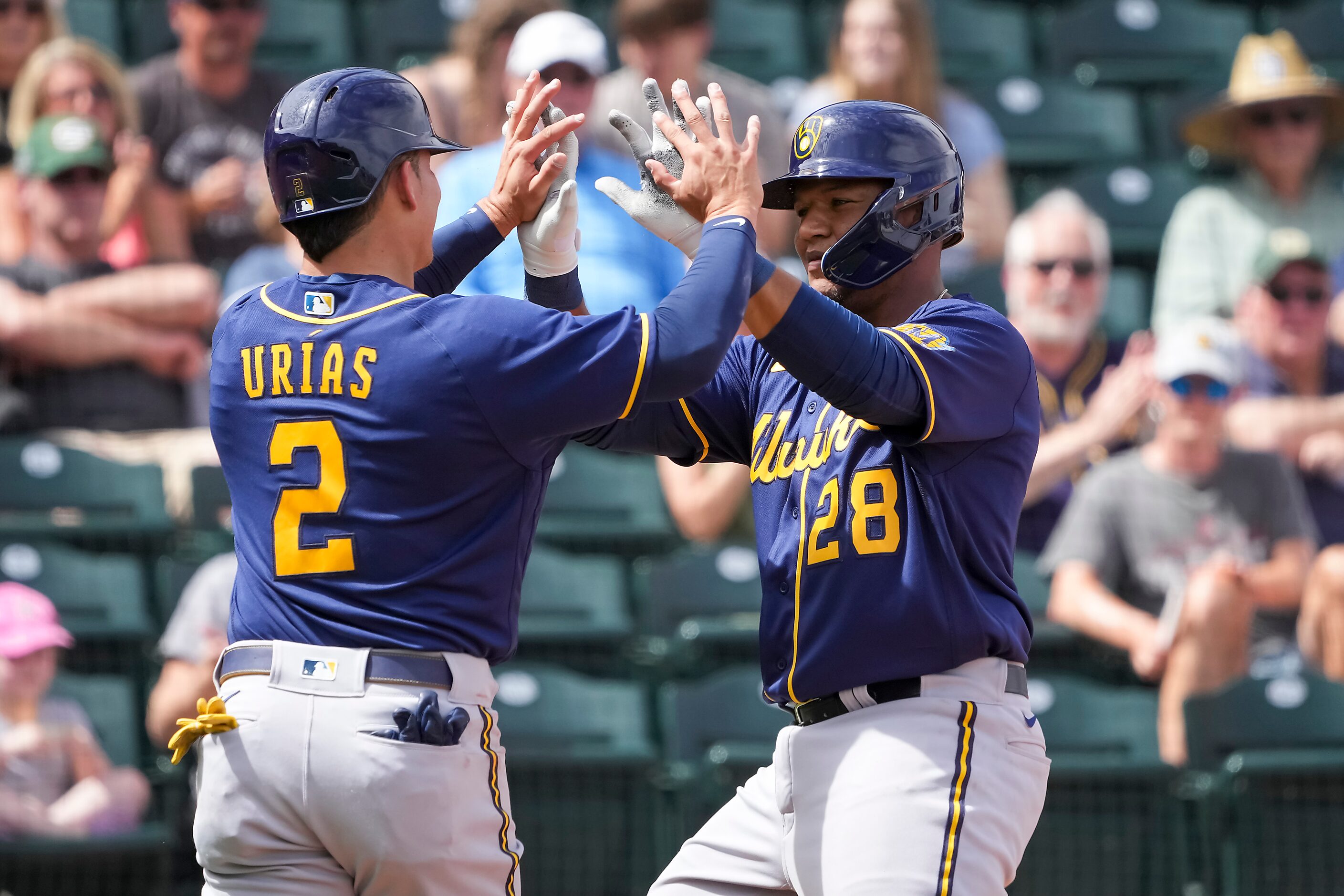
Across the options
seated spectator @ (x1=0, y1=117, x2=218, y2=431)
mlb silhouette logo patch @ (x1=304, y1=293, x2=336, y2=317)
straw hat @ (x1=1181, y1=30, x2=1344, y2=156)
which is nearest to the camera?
mlb silhouette logo patch @ (x1=304, y1=293, x2=336, y2=317)

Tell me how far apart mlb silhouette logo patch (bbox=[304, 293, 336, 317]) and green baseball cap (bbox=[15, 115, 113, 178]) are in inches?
138

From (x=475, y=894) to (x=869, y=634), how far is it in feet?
2.50

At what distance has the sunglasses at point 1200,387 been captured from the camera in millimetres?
5438

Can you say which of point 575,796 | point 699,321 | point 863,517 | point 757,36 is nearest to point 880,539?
point 863,517

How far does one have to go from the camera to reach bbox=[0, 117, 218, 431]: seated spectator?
5688 mm

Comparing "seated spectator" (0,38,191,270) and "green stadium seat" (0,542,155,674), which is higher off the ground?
"seated spectator" (0,38,191,270)

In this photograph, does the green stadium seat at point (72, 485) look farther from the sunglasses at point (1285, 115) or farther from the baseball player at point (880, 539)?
the sunglasses at point (1285, 115)

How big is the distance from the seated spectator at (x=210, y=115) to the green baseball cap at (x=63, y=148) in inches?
22.6

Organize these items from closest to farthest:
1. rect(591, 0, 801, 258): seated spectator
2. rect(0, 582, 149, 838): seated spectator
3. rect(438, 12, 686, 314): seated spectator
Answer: rect(0, 582, 149, 838): seated spectator → rect(438, 12, 686, 314): seated spectator → rect(591, 0, 801, 258): seated spectator

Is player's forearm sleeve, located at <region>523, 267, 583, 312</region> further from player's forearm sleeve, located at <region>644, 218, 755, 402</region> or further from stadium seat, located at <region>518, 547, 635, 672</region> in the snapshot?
stadium seat, located at <region>518, 547, 635, 672</region>

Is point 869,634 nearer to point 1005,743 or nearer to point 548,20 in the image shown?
point 1005,743

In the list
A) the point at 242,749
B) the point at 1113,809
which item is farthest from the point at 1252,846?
the point at 242,749

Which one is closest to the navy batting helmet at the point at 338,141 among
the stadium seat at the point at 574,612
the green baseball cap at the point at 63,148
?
the stadium seat at the point at 574,612

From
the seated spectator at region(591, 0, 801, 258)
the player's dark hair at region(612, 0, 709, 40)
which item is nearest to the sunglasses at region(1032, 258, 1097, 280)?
the seated spectator at region(591, 0, 801, 258)
